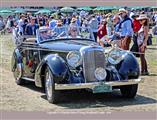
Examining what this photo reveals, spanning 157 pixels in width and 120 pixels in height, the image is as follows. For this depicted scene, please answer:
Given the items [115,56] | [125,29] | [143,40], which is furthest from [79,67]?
[125,29]

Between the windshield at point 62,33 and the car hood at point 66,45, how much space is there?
34 cm

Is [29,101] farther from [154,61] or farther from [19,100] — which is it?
[154,61]

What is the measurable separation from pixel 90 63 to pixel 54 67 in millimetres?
810

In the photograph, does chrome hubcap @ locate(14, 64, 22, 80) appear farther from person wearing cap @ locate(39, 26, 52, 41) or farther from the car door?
person wearing cap @ locate(39, 26, 52, 41)

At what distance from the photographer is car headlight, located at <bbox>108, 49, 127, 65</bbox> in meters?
10.4

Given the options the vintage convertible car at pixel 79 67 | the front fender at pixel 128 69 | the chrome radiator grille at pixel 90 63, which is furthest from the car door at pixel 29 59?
the front fender at pixel 128 69

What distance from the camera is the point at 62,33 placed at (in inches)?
453

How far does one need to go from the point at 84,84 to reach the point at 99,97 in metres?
1.08

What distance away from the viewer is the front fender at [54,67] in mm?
9547

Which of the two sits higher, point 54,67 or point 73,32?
point 73,32

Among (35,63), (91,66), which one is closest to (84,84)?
(91,66)

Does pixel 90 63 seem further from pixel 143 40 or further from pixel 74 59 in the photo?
pixel 143 40

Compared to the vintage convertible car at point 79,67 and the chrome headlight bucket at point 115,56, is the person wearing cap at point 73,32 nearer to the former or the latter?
the vintage convertible car at point 79,67

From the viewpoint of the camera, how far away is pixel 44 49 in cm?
1080
